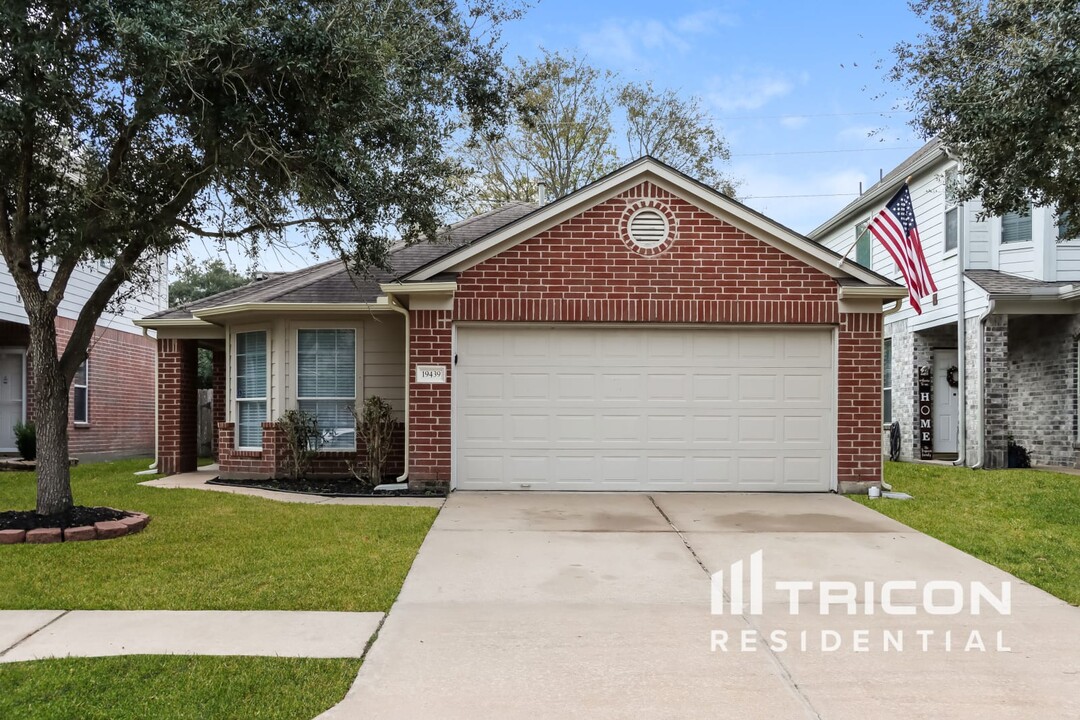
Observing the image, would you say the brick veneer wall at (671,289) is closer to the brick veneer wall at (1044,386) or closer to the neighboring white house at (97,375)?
the brick veneer wall at (1044,386)

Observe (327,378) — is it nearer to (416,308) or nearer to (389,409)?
(389,409)

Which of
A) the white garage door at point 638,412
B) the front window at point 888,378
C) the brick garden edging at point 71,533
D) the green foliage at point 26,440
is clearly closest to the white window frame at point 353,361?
the white garage door at point 638,412

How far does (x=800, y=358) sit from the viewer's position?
35.8ft

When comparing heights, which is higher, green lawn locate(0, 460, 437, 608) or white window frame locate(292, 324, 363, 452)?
white window frame locate(292, 324, 363, 452)

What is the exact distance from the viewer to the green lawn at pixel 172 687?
382 centimetres

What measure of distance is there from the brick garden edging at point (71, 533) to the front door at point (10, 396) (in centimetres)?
1049

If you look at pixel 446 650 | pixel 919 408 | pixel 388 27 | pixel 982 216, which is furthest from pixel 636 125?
pixel 446 650

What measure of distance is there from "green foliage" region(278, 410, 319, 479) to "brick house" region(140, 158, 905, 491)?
2.06 meters

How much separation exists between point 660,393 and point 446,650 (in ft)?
21.7

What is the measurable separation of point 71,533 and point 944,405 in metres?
16.4

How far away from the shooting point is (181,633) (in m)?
4.96

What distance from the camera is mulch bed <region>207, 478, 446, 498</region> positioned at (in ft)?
34.2

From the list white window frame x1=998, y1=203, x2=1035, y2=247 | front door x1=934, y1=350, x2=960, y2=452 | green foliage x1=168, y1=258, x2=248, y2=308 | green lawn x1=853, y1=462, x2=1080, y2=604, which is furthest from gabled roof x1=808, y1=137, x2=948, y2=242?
green foliage x1=168, y1=258, x2=248, y2=308

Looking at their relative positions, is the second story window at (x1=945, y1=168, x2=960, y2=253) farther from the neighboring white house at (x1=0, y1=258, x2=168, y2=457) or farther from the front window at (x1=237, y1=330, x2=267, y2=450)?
the neighboring white house at (x1=0, y1=258, x2=168, y2=457)
